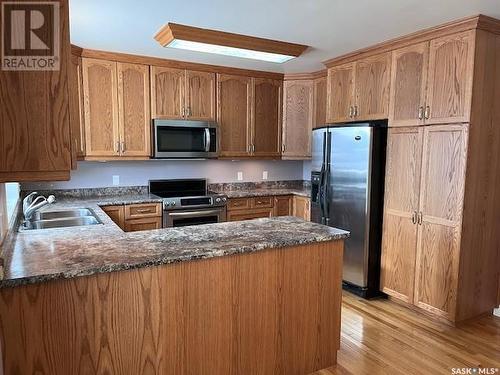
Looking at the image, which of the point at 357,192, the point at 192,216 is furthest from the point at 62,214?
the point at 357,192

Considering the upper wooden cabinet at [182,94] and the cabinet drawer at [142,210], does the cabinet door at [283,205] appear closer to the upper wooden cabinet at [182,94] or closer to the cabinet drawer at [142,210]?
the upper wooden cabinet at [182,94]

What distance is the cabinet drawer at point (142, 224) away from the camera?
3.69 meters

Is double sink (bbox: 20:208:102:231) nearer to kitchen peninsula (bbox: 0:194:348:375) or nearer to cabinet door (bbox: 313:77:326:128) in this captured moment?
kitchen peninsula (bbox: 0:194:348:375)

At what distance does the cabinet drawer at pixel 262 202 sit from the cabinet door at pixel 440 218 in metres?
1.89

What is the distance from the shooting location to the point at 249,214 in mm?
4375

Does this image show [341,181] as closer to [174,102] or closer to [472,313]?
[472,313]

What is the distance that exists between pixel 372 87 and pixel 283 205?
72.1 inches

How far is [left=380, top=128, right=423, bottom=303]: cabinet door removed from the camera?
3.10 metres

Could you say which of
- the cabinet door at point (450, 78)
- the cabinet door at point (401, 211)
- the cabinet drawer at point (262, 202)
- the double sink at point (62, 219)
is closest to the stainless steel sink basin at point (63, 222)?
the double sink at point (62, 219)

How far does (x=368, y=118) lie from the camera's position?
11.5 ft

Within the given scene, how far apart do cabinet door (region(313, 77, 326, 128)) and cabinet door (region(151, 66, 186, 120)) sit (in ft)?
5.51

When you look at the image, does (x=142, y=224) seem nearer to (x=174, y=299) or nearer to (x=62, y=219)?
(x=62, y=219)

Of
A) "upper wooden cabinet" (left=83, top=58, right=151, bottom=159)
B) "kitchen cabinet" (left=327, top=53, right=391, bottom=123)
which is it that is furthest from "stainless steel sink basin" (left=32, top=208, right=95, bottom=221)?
"kitchen cabinet" (left=327, top=53, right=391, bottom=123)

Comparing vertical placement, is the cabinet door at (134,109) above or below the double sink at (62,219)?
above
